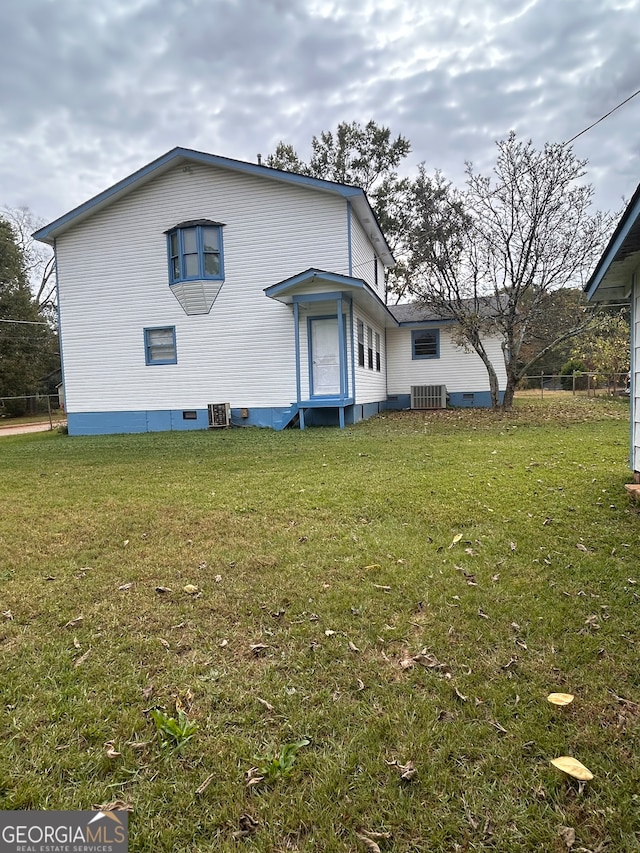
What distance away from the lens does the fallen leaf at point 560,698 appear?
6.48ft

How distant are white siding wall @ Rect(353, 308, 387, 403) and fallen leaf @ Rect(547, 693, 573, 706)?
1138 centimetres

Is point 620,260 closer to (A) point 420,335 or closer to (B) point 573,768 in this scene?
(B) point 573,768

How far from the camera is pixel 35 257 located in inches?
1369

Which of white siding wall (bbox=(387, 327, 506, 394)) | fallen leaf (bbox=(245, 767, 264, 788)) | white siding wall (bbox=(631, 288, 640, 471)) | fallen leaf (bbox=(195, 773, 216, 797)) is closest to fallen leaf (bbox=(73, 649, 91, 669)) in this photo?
fallen leaf (bbox=(195, 773, 216, 797))

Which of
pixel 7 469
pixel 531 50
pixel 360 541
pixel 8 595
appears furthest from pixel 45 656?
pixel 531 50

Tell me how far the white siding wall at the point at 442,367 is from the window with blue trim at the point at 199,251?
26.5ft

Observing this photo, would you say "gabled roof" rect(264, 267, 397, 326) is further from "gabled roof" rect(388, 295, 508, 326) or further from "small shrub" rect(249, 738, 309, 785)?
"small shrub" rect(249, 738, 309, 785)

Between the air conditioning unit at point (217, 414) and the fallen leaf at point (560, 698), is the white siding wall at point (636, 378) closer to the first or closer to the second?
the fallen leaf at point (560, 698)

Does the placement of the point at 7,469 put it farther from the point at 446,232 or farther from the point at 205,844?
the point at 446,232

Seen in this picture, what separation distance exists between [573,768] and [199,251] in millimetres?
14013

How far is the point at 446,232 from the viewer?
14695 mm

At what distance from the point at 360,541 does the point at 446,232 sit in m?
13.5

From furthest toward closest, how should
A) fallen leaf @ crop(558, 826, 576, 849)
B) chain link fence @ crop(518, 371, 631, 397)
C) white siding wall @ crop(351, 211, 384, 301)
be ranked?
chain link fence @ crop(518, 371, 631, 397) < white siding wall @ crop(351, 211, 384, 301) < fallen leaf @ crop(558, 826, 576, 849)

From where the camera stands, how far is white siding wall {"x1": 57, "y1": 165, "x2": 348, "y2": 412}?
12992 mm
